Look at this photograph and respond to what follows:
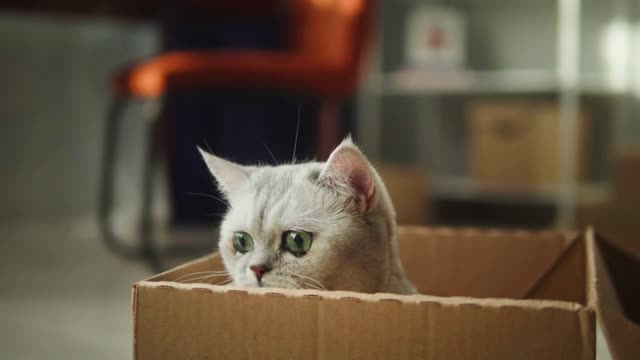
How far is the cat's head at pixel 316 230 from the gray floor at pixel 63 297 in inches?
23.1

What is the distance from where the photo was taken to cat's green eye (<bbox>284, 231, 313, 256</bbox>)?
731 mm

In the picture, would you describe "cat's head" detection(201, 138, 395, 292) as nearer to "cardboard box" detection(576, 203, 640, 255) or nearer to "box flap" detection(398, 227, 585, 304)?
"box flap" detection(398, 227, 585, 304)

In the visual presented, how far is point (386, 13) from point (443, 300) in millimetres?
3159

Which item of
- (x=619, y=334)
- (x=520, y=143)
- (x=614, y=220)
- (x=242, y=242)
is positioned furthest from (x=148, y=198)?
(x=520, y=143)

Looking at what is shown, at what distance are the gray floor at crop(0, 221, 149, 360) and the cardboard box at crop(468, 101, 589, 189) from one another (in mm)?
1755

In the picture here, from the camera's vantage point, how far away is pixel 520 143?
306 centimetres

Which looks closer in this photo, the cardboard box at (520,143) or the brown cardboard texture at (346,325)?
the brown cardboard texture at (346,325)

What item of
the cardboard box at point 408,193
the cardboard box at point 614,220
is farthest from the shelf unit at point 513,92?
the cardboard box at point 614,220

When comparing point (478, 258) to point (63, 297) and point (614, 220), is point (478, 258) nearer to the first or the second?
point (614, 220)

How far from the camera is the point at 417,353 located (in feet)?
1.79

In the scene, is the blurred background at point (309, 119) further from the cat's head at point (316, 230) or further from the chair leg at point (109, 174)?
the cat's head at point (316, 230)

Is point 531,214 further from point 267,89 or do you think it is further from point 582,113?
point 267,89

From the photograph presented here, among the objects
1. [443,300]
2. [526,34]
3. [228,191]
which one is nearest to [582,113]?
[526,34]

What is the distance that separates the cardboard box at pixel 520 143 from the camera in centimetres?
303
